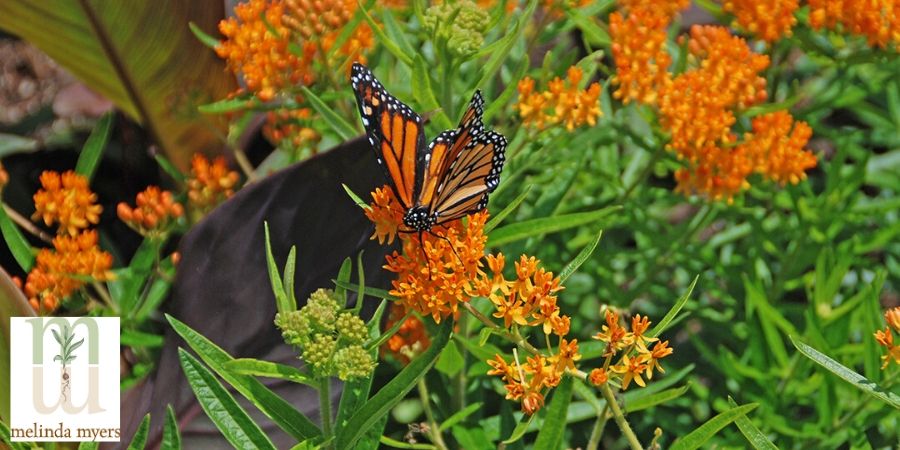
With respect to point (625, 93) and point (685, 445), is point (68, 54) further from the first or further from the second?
point (685, 445)

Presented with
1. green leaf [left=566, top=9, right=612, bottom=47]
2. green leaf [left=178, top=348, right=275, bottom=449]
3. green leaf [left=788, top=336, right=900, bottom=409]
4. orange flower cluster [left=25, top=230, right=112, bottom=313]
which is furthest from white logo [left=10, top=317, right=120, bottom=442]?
green leaf [left=788, top=336, right=900, bottom=409]

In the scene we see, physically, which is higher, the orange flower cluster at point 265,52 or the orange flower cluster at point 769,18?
the orange flower cluster at point 769,18

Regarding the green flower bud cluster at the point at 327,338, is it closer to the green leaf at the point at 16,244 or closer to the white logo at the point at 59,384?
the white logo at the point at 59,384

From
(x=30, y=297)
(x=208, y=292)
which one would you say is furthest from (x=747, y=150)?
(x=30, y=297)

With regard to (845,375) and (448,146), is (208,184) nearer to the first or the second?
(448,146)

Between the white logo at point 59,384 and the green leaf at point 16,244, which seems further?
the green leaf at point 16,244

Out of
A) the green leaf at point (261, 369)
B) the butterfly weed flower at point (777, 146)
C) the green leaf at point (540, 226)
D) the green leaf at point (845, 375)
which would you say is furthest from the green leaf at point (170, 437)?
the butterfly weed flower at point (777, 146)
